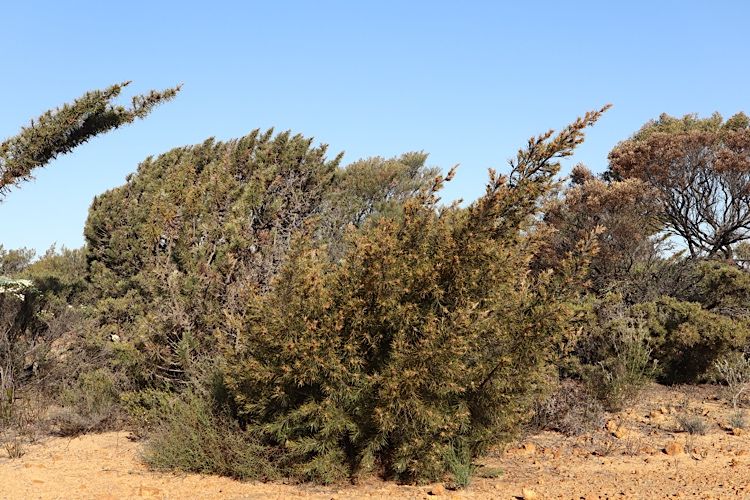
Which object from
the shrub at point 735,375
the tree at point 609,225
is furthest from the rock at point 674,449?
the tree at point 609,225

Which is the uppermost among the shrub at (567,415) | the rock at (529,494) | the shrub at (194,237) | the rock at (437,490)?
the shrub at (194,237)

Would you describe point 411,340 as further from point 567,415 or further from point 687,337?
point 687,337

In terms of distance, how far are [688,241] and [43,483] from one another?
2137 cm

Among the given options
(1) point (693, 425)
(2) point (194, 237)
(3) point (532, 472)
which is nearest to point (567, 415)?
(1) point (693, 425)

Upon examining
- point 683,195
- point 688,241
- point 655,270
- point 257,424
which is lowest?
point 257,424

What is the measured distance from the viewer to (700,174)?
2262 cm

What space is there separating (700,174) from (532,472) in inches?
727

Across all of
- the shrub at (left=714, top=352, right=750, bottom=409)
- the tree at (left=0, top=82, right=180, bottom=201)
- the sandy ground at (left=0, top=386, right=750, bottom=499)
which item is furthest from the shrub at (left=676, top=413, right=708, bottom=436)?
the tree at (left=0, top=82, right=180, bottom=201)

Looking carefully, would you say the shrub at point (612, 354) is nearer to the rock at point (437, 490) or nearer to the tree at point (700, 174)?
the rock at point (437, 490)

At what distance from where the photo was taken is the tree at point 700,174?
862 inches

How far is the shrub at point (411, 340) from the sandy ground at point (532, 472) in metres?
0.48

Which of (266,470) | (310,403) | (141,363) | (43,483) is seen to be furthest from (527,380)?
(141,363)

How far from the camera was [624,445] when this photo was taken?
835cm

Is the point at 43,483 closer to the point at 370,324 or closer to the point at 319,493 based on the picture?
the point at 319,493
